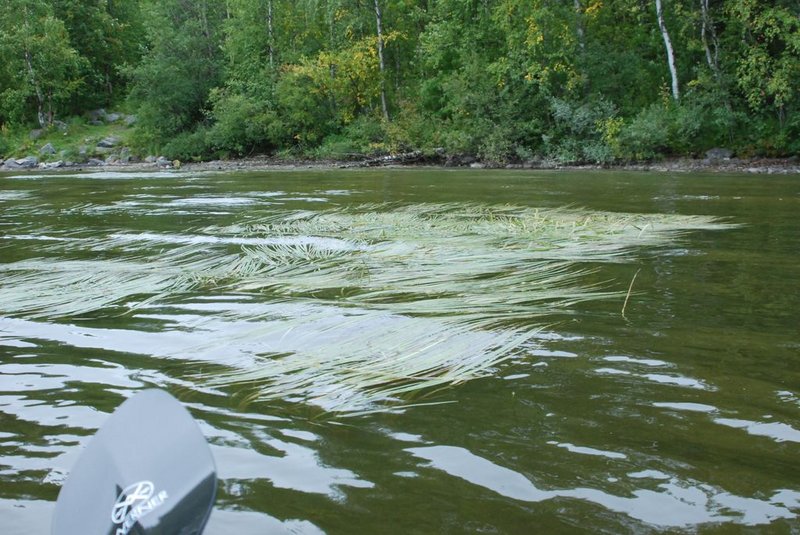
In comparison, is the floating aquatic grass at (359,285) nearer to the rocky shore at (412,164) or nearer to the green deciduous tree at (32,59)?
the rocky shore at (412,164)

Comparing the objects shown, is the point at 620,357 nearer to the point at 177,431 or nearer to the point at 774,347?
the point at 774,347

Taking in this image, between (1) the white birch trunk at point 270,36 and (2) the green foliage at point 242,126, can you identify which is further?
(1) the white birch trunk at point 270,36

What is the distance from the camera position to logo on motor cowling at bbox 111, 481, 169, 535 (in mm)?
1528

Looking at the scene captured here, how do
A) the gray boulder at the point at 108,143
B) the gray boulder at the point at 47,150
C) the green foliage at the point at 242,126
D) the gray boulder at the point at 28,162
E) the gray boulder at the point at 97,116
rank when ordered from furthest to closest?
the gray boulder at the point at 97,116, the gray boulder at the point at 108,143, the gray boulder at the point at 47,150, the green foliage at the point at 242,126, the gray boulder at the point at 28,162

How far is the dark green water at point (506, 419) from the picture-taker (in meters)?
2.21

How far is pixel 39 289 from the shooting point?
5.23 meters

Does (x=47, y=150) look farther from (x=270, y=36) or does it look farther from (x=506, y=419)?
(x=506, y=419)

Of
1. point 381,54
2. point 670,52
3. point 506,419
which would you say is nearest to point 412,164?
point 381,54

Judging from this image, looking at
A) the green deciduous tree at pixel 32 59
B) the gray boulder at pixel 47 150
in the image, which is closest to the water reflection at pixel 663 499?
the gray boulder at pixel 47 150

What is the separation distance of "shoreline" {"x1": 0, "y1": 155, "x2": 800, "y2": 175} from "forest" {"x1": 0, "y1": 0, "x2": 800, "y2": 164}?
53 cm

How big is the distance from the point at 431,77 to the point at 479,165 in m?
8.15

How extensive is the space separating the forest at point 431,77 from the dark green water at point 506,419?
15.7 metres

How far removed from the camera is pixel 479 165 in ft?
72.6

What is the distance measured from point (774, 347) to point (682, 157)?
16835 mm
